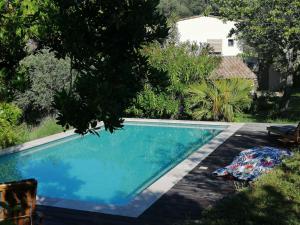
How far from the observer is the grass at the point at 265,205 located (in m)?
7.33

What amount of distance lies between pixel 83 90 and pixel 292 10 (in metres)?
16.9

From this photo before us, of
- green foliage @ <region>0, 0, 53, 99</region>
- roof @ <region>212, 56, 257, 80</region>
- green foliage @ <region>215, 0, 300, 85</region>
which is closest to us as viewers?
green foliage @ <region>0, 0, 53, 99</region>

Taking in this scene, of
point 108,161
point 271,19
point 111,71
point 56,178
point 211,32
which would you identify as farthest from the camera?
point 211,32

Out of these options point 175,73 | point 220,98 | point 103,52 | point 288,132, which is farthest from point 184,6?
point 103,52

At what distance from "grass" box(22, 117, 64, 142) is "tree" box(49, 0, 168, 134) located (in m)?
15.8

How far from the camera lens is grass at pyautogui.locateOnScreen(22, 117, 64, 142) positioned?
19.4m

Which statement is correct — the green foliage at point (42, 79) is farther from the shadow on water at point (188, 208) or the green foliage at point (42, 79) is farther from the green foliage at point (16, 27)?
the green foliage at point (16, 27)

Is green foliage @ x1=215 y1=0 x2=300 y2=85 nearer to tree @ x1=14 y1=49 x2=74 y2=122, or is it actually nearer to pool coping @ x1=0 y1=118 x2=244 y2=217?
pool coping @ x1=0 y1=118 x2=244 y2=217

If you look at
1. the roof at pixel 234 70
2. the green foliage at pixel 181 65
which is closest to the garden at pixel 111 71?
the green foliage at pixel 181 65

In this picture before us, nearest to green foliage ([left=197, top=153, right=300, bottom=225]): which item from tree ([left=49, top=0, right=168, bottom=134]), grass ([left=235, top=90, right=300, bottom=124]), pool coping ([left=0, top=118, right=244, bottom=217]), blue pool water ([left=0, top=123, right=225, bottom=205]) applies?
pool coping ([left=0, top=118, right=244, bottom=217])

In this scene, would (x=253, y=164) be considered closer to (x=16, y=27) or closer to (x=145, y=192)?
(x=145, y=192)

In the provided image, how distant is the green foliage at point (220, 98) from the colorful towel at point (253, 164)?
Answer: 859 centimetres

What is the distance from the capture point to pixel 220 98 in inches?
856

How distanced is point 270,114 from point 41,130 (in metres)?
11.4
